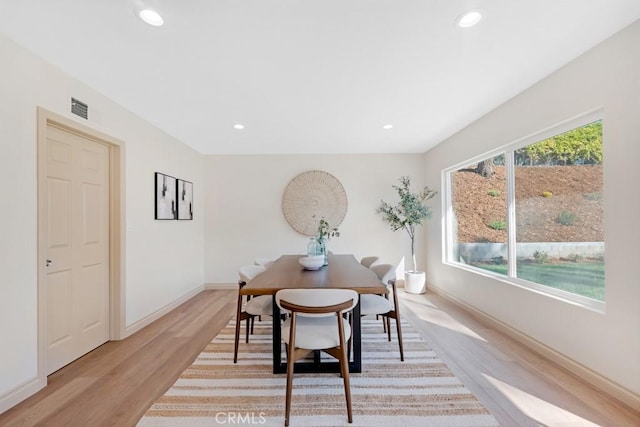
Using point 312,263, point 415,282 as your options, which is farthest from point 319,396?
point 415,282

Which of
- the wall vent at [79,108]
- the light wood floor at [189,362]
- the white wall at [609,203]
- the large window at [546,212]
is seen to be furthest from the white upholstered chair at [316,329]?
the wall vent at [79,108]

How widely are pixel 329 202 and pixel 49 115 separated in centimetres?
364

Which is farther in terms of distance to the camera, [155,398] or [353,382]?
[353,382]

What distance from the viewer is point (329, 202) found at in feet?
16.3

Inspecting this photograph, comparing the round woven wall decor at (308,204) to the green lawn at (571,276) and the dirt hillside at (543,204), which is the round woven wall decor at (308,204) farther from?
the green lawn at (571,276)

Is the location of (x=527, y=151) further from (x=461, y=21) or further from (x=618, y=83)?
(x=461, y=21)

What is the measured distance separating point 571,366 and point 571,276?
27.5 inches

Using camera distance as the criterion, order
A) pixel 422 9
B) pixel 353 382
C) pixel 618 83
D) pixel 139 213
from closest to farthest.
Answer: pixel 422 9
pixel 618 83
pixel 353 382
pixel 139 213

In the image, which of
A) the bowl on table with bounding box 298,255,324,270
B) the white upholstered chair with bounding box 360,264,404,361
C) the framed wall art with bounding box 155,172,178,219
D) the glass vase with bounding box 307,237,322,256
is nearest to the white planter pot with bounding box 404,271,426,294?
the white upholstered chair with bounding box 360,264,404,361

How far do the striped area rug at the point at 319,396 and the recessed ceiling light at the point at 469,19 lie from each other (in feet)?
7.94

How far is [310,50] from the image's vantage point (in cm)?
198

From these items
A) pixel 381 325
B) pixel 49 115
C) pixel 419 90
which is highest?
pixel 419 90

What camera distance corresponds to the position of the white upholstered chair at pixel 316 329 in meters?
1.76

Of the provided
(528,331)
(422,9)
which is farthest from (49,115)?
(528,331)
